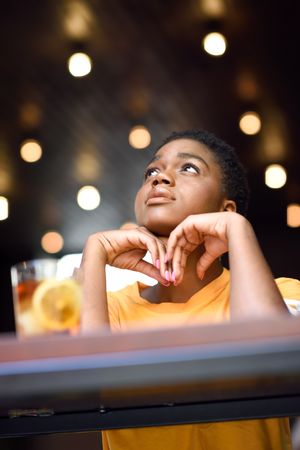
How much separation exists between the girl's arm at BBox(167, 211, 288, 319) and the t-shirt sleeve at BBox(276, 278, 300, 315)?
0.48ft

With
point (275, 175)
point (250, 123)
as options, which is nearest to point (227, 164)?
point (250, 123)

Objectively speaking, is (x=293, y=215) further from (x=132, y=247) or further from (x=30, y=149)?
(x=132, y=247)

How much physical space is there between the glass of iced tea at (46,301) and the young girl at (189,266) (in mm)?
268

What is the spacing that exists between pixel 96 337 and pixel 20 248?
489 cm

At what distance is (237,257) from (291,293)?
0.25m

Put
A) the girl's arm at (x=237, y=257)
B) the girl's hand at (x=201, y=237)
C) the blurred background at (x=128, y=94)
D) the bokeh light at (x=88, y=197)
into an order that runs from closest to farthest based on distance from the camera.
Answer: the girl's arm at (x=237, y=257) → the girl's hand at (x=201, y=237) → the blurred background at (x=128, y=94) → the bokeh light at (x=88, y=197)

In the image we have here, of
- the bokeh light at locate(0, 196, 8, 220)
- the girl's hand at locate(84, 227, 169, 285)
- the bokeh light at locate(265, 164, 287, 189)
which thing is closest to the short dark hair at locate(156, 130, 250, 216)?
the girl's hand at locate(84, 227, 169, 285)

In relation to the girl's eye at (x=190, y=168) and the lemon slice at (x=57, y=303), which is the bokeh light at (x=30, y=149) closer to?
the girl's eye at (x=190, y=168)

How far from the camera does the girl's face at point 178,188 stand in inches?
58.7

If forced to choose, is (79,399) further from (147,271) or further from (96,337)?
(147,271)

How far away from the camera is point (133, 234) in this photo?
1.42 meters

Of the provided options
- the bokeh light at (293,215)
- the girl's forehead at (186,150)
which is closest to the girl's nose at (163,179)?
the girl's forehead at (186,150)

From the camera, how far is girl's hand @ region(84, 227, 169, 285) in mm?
1383

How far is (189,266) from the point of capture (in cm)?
155
